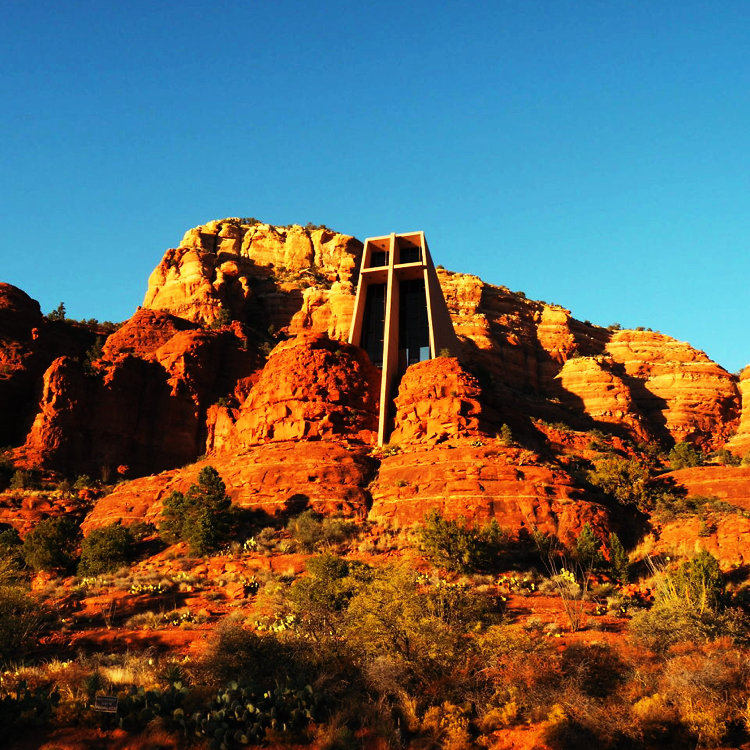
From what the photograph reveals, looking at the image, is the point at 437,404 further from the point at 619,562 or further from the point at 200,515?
the point at 200,515

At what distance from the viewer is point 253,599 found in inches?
872

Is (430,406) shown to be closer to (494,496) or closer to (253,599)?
(494,496)

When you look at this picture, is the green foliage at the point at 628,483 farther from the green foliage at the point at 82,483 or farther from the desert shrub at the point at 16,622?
the green foliage at the point at 82,483

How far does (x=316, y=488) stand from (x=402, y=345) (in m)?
15.3

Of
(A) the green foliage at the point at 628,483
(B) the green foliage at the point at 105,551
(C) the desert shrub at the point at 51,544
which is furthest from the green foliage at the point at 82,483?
(A) the green foliage at the point at 628,483

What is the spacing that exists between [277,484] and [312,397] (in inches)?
243

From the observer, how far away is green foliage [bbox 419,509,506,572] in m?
23.3

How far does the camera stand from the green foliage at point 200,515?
26516 millimetres

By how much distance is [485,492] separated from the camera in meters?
27.6

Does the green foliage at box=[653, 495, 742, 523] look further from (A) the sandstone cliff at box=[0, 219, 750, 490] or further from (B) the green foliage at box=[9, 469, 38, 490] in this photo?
(B) the green foliage at box=[9, 469, 38, 490]

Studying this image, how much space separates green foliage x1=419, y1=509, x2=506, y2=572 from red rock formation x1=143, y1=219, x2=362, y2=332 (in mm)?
34336

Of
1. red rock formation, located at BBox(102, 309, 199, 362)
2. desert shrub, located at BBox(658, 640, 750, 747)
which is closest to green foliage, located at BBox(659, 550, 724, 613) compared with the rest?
desert shrub, located at BBox(658, 640, 750, 747)

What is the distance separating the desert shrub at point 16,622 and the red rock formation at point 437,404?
18680 mm

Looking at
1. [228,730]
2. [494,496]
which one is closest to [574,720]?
[228,730]
